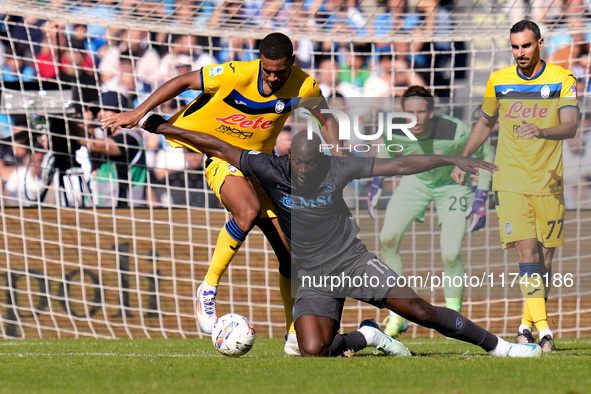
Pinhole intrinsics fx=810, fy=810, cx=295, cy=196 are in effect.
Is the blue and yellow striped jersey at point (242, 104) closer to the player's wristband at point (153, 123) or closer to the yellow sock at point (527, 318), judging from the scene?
the player's wristband at point (153, 123)

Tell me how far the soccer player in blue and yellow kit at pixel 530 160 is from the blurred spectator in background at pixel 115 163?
4.22 metres

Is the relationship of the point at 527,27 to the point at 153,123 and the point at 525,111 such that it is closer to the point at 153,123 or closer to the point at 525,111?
the point at 525,111

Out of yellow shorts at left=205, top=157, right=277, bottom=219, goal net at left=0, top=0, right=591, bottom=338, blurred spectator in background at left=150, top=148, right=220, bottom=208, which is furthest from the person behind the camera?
blurred spectator in background at left=150, top=148, right=220, bottom=208

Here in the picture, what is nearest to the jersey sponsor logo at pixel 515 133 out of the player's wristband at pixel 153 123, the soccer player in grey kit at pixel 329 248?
the soccer player in grey kit at pixel 329 248

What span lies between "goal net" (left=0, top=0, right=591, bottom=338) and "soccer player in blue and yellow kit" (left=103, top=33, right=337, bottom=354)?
8.87 ft

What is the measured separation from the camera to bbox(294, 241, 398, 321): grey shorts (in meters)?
5.31

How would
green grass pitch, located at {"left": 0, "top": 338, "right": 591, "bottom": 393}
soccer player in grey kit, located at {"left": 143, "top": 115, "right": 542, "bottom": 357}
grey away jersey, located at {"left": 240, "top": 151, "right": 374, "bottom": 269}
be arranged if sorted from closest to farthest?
1. green grass pitch, located at {"left": 0, "top": 338, "right": 591, "bottom": 393}
2. soccer player in grey kit, located at {"left": 143, "top": 115, "right": 542, "bottom": 357}
3. grey away jersey, located at {"left": 240, "top": 151, "right": 374, "bottom": 269}

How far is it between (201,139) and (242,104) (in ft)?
1.63

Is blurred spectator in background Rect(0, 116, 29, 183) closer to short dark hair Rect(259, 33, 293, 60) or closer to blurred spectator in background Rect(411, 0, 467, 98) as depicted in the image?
short dark hair Rect(259, 33, 293, 60)

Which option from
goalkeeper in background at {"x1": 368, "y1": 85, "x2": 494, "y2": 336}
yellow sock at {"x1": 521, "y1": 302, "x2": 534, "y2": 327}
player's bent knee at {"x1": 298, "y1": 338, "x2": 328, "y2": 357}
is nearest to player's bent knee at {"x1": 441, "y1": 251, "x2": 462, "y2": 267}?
goalkeeper in background at {"x1": 368, "y1": 85, "x2": 494, "y2": 336}

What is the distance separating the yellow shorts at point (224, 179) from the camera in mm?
5855

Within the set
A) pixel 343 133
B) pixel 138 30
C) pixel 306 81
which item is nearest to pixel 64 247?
pixel 138 30

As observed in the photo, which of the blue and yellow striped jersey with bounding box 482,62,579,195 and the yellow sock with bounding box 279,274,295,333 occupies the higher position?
the blue and yellow striped jersey with bounding box 482,62,579,195

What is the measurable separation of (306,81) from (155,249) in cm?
378
